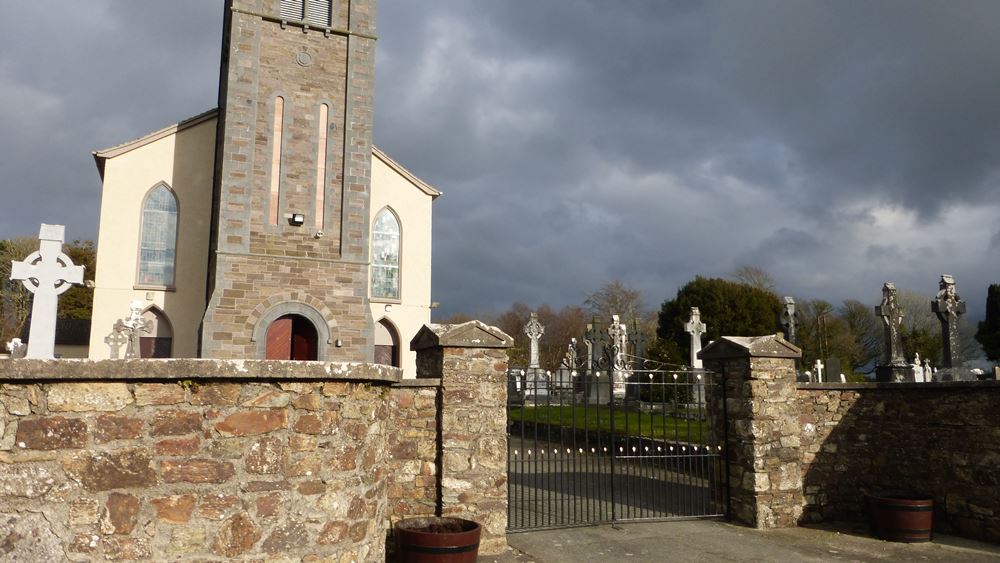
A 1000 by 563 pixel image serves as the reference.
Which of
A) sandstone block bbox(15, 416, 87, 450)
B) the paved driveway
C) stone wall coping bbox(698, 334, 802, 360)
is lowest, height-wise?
the paved driveway

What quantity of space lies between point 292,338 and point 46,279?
11144 mm

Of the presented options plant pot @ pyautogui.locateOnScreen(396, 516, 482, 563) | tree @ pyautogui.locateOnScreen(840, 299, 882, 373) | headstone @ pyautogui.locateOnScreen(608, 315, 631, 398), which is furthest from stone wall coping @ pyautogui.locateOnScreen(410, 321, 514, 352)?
tree @ pyautogui.locateOnScreen(840, 299, 882, 373)

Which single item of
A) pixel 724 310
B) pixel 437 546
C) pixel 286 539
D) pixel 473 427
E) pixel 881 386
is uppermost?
pixel 724 310

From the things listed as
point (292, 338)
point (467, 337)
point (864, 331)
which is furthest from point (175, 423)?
point (864, 331)

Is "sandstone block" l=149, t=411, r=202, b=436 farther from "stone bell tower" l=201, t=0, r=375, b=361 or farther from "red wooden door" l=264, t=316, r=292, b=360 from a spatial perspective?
"red wooden door" l=264, t=316, r=292, b=360

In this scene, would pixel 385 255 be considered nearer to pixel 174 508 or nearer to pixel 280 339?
pixel 280 339

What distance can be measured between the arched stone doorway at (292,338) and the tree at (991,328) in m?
34.5

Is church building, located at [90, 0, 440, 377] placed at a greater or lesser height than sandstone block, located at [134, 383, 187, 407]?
greater

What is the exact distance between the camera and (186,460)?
11.7 feet

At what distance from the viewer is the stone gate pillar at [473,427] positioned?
6.82 m

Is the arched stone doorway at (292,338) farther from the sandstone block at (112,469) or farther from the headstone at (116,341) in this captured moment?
the sandstone block at (112,469)

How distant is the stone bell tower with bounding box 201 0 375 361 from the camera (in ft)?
53.3

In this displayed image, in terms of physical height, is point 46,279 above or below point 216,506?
above

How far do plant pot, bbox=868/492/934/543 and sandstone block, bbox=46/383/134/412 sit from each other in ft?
25.9
